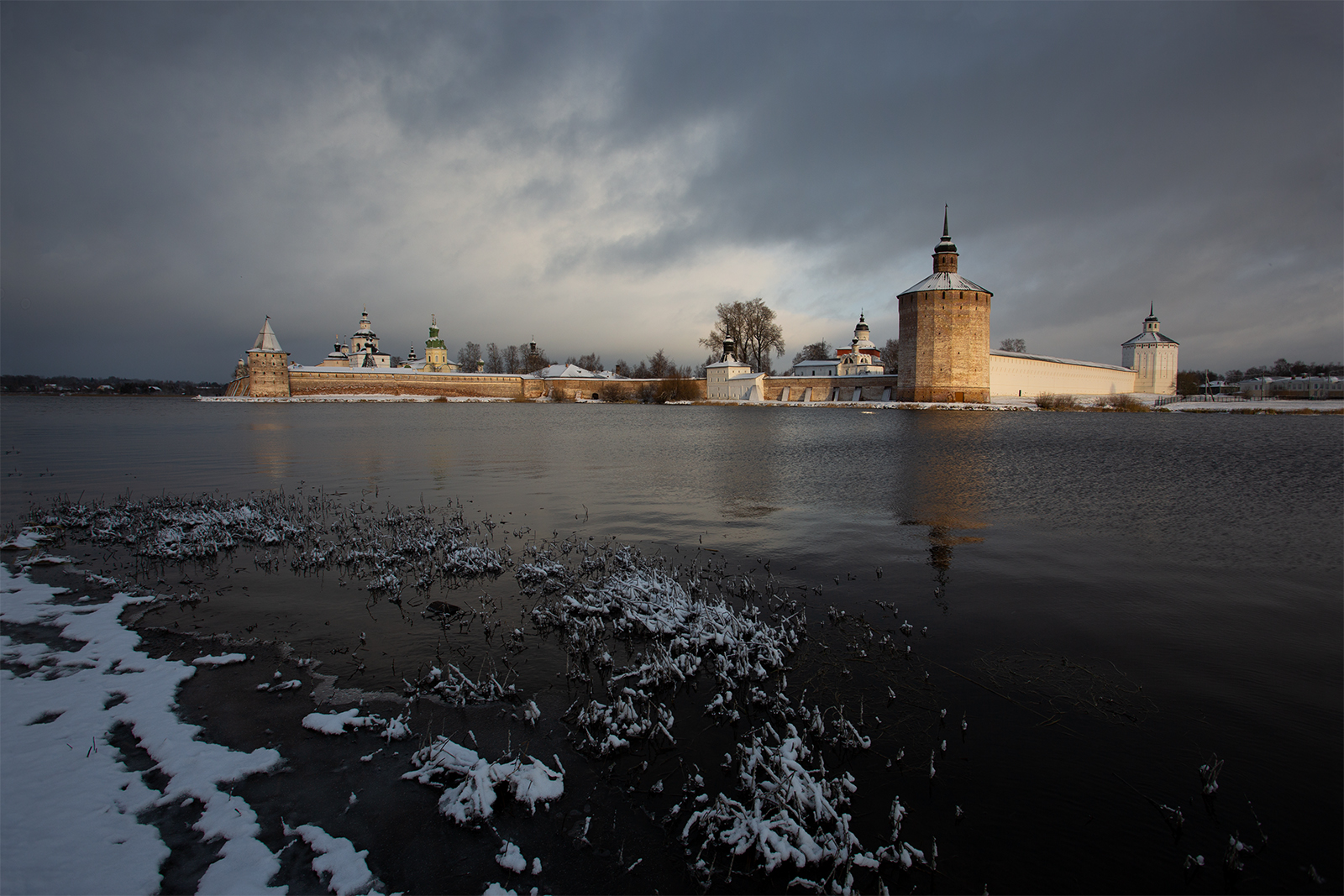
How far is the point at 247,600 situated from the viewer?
16.1ft

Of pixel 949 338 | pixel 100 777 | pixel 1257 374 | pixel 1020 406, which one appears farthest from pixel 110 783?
pixel 1257 374

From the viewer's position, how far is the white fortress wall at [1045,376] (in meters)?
42.5

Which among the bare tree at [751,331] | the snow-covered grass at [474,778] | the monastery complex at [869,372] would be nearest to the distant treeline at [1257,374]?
the monastery complex at [869,372]

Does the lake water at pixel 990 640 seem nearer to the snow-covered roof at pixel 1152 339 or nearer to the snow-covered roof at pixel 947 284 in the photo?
the snow-covered roof at pixel 947 284

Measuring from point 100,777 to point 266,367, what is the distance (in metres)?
68.2

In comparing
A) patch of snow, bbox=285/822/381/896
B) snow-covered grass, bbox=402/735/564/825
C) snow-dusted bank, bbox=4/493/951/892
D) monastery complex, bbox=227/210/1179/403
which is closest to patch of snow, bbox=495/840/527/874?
snow-dusted bank, bbox=4/493/951/892

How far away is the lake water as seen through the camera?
238 cm

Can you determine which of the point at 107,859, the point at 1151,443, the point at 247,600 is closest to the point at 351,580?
the point at 247,600

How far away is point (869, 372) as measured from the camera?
5519 cm

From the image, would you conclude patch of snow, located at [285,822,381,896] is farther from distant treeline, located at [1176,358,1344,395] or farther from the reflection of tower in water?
distant treeline, located at [1176,358,1344,395]

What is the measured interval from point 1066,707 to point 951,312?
41.2 m

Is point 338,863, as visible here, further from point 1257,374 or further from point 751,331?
point 1257,374

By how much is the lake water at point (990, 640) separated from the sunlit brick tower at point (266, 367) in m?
54.2

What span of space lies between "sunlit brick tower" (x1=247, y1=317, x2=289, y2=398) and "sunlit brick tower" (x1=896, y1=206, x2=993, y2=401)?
58196 millimetres
